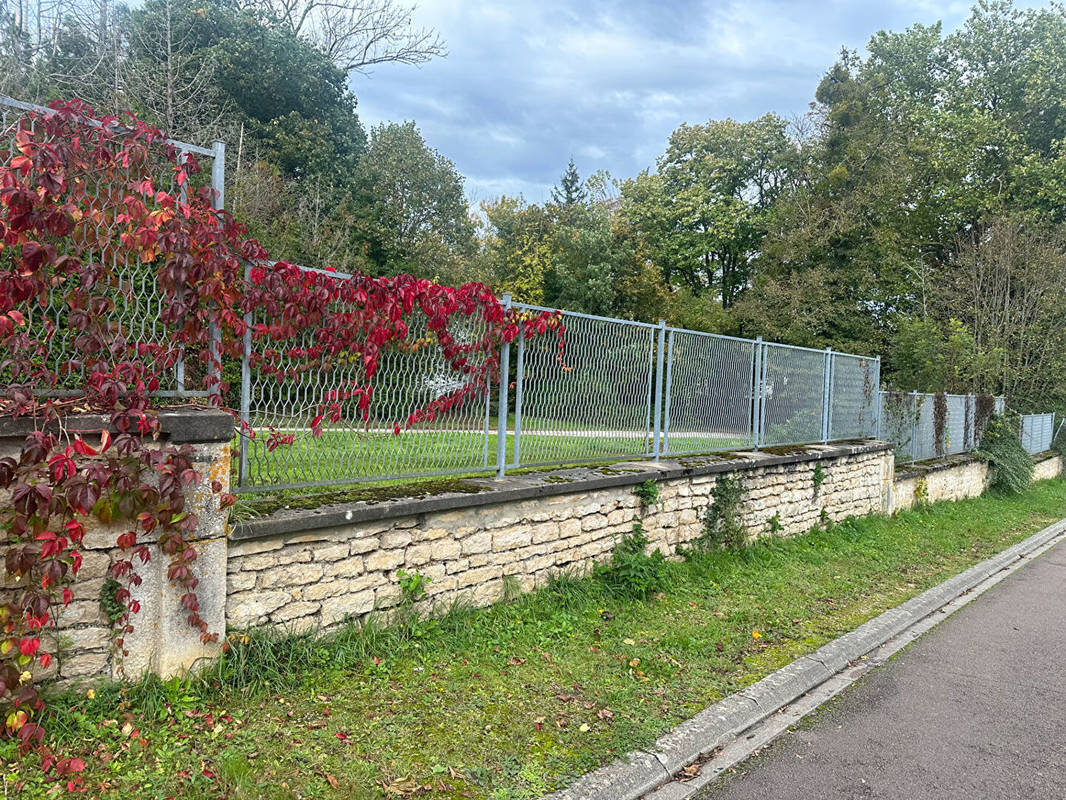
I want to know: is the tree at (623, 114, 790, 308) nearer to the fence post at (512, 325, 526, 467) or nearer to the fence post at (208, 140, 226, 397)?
the fence post at (512, 325, 526, 467)

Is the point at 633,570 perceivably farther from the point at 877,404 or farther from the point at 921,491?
the point at 921,491

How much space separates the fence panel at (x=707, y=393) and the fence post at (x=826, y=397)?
217 cm

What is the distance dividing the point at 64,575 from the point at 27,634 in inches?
10.5

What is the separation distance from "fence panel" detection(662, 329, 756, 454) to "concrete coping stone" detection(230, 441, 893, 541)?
0.22 m

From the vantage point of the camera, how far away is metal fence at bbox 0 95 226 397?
316 centimetres

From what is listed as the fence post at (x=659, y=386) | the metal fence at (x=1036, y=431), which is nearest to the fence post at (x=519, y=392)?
the fence post at (x=659, y=386)

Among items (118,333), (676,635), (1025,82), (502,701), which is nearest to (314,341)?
(118,333)

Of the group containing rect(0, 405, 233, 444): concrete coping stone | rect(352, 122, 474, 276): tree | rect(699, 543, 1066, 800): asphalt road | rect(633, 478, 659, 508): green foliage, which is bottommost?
rect(699, 543, 1066, 800): asphalt road

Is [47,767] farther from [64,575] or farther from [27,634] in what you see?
[64,575]

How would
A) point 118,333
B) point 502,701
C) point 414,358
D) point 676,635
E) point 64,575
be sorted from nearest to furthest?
point 64,575 → point 118,333 → point 502,701 → point 414,358 → point 676,635

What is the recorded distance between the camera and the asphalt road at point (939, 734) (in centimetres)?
321

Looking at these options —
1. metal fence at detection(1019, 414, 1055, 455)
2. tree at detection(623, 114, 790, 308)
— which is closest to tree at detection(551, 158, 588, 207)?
tree at detection(623, 114, 790, 308)

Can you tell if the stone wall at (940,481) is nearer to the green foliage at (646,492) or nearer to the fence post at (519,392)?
the green foliage at (646,492)

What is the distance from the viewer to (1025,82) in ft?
80.5
